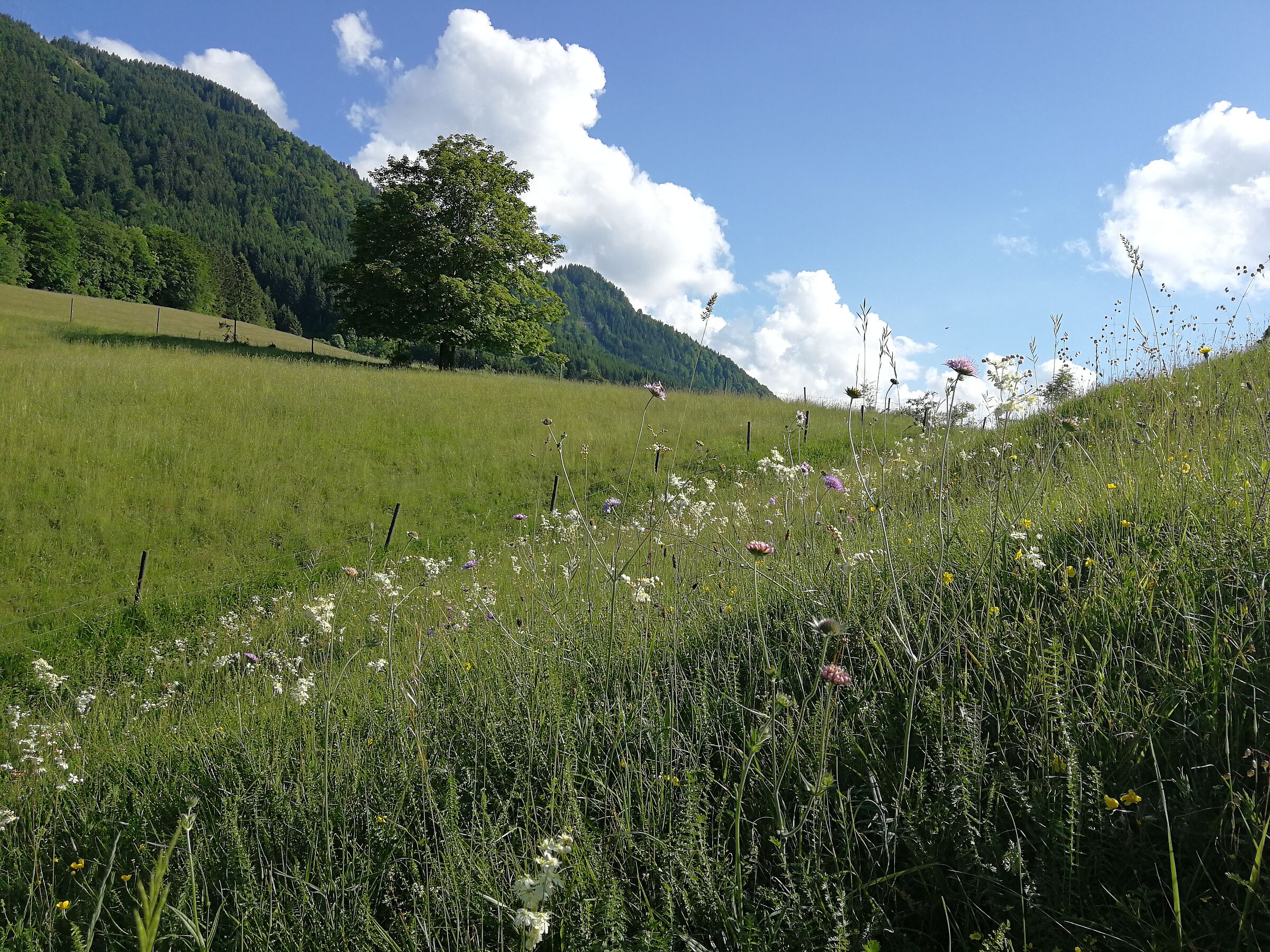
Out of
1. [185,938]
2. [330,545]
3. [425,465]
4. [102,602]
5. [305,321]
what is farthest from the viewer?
[305,321]

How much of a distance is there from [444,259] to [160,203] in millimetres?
165618

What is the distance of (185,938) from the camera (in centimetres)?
179

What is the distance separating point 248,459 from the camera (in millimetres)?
14914

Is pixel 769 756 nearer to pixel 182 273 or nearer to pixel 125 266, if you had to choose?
pixel 125 266

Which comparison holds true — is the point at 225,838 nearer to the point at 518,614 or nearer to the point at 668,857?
the point at 668,857

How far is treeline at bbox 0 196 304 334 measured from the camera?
79812 mm

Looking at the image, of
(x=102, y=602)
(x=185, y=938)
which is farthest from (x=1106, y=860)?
(x=102, y=602)

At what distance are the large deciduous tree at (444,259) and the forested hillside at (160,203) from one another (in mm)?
60013

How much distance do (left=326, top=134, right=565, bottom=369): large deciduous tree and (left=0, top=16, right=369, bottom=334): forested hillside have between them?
197 feet

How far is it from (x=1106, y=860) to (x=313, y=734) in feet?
8.01

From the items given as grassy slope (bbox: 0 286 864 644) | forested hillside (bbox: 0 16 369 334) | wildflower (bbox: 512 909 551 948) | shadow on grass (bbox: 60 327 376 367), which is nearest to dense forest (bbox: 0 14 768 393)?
forested hillside (bbox: 0 16 369 334)

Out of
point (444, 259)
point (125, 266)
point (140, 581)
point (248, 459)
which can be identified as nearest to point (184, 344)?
point (444, 259)

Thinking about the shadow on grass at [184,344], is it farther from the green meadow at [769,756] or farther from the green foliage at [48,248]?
the green foliage at [48,248]

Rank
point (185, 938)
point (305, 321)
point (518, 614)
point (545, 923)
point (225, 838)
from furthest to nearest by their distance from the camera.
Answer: point (305, 321)
point (518, 614)
point (225, 838)
point (185, 938)
point (545, 923)
